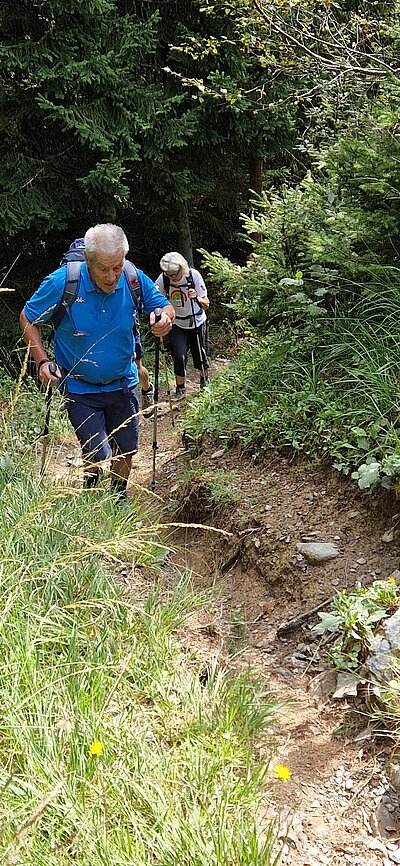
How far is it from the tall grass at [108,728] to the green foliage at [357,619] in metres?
0.43

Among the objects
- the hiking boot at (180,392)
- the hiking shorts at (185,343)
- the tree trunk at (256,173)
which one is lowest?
the hiking boot at (180,392)

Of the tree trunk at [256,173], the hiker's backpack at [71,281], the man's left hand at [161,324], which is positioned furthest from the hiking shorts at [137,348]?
the tree trunk at [256,173]

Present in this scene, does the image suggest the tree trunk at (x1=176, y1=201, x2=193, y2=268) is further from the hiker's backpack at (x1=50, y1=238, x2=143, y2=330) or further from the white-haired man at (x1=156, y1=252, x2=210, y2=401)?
the hiker's backpack at (x1=50, y1=238, x2=143, y2=330)

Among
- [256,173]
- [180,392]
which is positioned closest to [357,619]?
[180,392]

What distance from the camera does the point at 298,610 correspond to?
392 centimetres

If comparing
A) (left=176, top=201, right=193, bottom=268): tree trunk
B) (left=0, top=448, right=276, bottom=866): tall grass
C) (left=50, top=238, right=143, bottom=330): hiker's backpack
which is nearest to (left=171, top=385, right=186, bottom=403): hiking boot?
(left=176, top=201, right=193, bottom=268): tree trunk

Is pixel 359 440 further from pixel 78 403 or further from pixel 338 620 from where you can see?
pixel 78 403

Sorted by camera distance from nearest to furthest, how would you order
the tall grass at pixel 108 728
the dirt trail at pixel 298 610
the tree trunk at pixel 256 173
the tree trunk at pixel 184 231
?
the tall grass at pixel 108 728
the dirt trail at pixel 298 610
the tree trunk at pixel 184 231
the tree trunk at pixel 256 173

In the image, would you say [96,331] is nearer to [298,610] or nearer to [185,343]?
[298,610]

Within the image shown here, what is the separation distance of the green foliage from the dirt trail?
17 centimetres

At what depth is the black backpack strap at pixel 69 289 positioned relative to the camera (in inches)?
168

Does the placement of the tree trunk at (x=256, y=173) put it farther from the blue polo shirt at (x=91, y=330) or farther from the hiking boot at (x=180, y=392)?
the blue polo shirt at (x=91, y=330)

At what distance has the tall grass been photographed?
6.41ft

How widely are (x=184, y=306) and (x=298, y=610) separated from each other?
493cm
